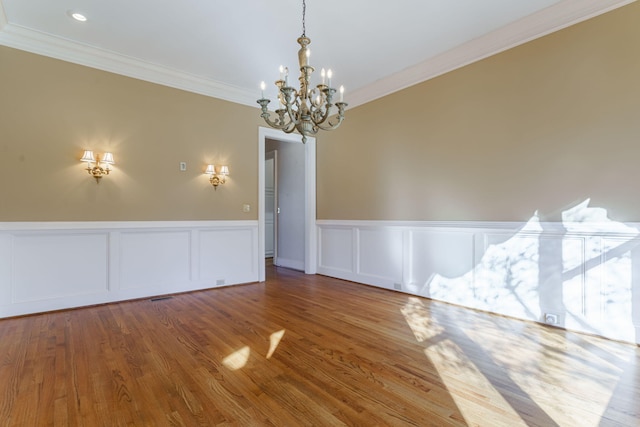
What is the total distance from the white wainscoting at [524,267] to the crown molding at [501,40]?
6.18 ft

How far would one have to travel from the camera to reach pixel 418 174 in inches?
165

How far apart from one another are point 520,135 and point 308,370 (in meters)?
3.07

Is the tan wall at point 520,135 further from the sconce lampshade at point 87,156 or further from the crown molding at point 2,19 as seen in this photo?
the crown molding at point 2,19

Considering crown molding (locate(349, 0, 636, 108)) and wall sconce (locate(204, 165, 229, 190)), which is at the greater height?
crown molding (locate(349, 0, 636, 108))

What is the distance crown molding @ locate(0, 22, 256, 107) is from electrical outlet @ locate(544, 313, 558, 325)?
474cm

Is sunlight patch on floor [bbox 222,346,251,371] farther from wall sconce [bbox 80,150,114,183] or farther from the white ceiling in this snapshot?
the white ceiling

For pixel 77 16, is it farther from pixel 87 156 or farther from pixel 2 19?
pixel 87 156

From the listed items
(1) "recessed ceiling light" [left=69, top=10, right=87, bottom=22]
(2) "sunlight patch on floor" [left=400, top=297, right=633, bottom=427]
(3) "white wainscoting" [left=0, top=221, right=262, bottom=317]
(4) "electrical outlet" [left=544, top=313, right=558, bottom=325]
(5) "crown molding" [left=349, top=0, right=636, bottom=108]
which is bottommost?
(2) "sunlight patch on floor" [left=400, top=297, right=633, bottom=427]

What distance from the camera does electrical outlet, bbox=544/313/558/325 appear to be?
9.83 feet

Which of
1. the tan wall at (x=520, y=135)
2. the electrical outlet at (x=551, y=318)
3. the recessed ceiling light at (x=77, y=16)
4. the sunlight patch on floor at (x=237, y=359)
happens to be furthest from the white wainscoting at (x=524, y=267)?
the recessed ceiling light at (x=77, y=16)

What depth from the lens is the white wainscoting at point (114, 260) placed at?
133 inches

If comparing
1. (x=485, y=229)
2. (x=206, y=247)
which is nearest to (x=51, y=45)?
(x=206, y=247)

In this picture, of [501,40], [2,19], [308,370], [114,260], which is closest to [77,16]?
[2,19]

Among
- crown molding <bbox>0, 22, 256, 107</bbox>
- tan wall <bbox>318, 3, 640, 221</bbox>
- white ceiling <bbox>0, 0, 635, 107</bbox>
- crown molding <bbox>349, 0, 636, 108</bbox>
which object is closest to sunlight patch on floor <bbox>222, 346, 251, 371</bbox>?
tan wall <bbox>318, 3, 640, 221</bbox>
